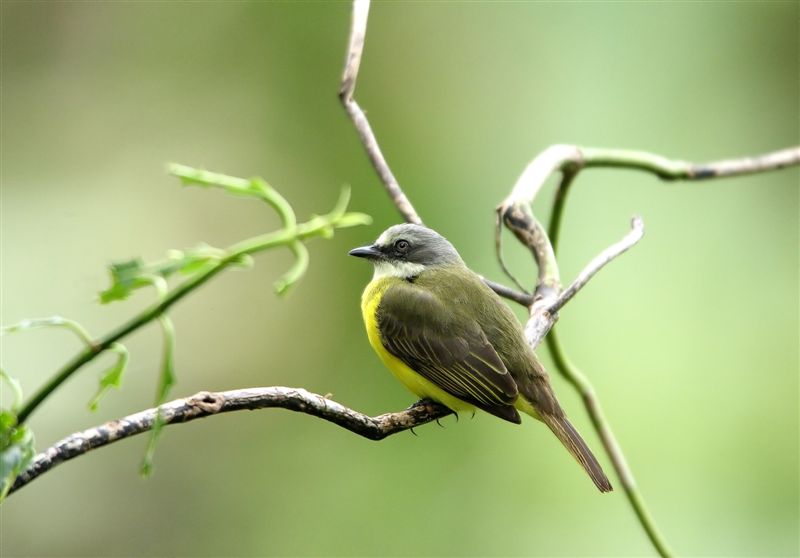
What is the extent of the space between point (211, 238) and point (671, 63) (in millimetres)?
3011

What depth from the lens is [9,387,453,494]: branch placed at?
1.23 metres

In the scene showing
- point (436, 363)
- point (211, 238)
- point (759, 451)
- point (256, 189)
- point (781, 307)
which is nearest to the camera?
point (256, 189)

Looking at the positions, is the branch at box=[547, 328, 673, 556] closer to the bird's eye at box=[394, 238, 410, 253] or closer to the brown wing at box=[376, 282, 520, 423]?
the brown wing at box=[376, 282, 520, 423]

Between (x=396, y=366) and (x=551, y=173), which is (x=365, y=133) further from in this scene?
(x=396, y=366)

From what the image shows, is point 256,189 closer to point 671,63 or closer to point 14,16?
point 671,63

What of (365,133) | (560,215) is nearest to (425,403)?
(560,215)

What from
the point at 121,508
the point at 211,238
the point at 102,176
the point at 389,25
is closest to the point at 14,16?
the point at 102,176

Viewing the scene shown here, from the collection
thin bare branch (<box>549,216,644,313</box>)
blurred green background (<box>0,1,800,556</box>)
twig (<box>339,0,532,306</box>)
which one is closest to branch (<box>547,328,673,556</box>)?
twig (<box>339,0,532,306</box>)

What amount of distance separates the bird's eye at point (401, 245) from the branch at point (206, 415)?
1316mm

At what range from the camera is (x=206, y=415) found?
59.6 inches

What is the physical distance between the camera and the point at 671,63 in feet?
18.7

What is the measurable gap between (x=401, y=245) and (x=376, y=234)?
1.63 meters

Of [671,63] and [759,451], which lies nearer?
[759,451]

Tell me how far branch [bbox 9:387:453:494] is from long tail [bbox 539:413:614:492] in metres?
0.97
